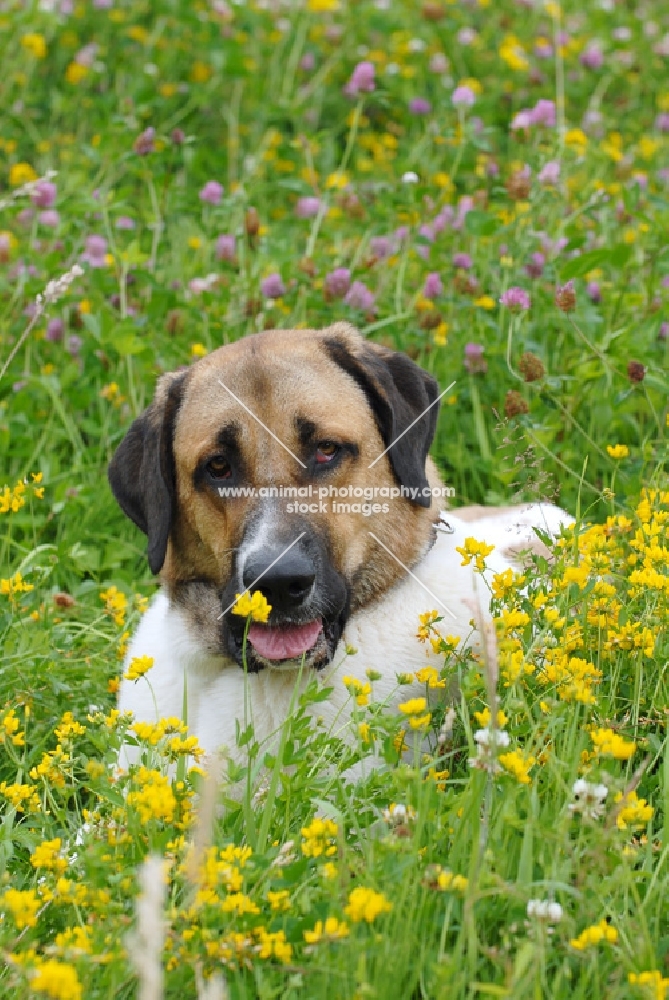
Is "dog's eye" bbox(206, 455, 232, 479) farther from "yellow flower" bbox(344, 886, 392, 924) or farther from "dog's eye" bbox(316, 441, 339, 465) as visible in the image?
"yellow flower" bbox(344, 886, 392, 924)

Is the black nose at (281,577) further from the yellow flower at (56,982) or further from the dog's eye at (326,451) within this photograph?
the yellow flower at (56,982)

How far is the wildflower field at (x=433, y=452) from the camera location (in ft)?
8.14

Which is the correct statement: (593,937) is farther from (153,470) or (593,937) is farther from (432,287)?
(432,287)

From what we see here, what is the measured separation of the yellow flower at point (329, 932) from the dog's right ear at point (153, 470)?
6.17 feet

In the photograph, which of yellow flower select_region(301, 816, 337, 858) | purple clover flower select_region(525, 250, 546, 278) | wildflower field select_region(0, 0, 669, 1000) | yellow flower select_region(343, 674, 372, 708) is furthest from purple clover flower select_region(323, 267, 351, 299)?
yellow flower select_region(301, 816, 337, 858)

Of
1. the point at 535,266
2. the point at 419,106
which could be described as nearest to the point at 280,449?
the point at 535,266

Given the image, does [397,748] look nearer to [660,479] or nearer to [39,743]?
[39,743]

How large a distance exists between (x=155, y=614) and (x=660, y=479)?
6.12 ft

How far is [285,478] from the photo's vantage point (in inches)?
148

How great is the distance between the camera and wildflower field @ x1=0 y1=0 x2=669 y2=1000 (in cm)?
248

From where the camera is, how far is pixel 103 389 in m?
5.59

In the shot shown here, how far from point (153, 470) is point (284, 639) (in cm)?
83

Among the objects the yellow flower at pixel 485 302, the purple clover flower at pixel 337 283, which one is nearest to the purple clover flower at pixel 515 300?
the yellow flower at pixel 485 302

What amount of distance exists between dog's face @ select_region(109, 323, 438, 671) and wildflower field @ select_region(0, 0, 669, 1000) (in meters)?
0.36
